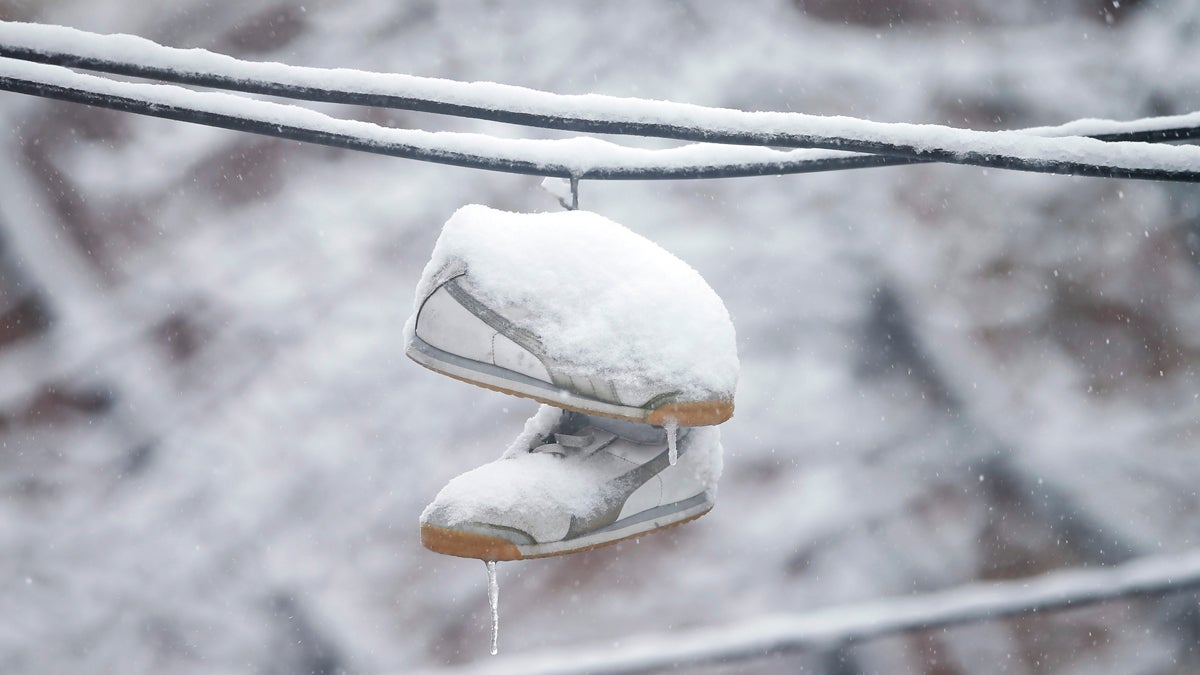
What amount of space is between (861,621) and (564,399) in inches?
233

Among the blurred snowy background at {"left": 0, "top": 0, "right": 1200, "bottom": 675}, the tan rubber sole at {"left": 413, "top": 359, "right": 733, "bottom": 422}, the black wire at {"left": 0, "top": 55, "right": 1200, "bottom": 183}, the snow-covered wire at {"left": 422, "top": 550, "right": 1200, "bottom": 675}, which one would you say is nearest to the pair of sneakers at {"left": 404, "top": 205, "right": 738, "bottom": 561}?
the tan rubber sole at {"left": 413, "top": 359, "right": 733, "bottom": 422}

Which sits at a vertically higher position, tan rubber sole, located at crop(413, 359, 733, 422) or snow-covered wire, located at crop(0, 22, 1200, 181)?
snow-covered wire, located at crop(0, 22, 1200, 181)

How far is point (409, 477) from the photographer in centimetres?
599

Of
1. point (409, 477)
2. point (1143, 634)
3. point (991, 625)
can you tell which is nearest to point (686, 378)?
point (409, 477)

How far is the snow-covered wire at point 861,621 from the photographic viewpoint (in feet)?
20.0

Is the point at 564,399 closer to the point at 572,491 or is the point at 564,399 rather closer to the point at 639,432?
the point at 572,491

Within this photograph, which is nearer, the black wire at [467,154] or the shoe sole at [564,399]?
the black wire at [467,154]

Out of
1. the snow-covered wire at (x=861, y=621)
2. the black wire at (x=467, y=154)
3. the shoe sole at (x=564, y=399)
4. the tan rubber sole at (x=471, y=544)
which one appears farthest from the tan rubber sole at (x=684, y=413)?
the snow-covered wire at (x=861, y=621)

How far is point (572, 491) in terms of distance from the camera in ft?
5.10

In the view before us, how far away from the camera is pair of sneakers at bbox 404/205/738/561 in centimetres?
140

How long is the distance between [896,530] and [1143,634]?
215 cm

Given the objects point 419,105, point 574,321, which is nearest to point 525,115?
point 419,105

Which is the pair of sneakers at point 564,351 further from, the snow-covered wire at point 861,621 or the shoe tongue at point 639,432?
the snow-covered wire at point 861,621

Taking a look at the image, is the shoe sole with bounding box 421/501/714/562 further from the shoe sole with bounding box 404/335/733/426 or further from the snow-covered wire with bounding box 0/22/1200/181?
the snow-covered wire with bounding box 0/22/1200/181
